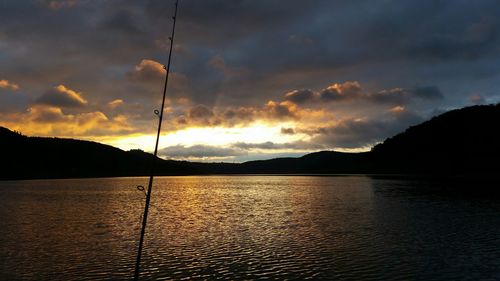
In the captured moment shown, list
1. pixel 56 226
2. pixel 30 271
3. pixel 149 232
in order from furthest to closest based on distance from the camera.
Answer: pixel 56 226
pixel 149 232
pixel 30 271

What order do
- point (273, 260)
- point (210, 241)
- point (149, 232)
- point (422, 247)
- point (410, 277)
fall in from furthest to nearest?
1. point (149, 232)
2. point (210, 241)
3. point (422, 247)
4. point (273, 260)
5. point (410, 277)

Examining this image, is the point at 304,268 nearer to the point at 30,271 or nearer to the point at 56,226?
the point at 30,271

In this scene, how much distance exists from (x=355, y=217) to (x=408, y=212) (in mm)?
10939

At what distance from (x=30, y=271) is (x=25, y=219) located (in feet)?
107

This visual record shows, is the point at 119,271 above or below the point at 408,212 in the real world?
below

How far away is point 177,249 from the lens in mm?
33375

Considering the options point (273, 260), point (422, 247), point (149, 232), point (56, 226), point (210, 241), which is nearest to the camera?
point (273, 260)

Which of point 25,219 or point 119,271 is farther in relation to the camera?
point 25,219

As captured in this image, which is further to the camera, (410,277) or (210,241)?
(210,241)

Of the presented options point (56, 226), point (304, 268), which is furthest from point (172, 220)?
point (304, 268)

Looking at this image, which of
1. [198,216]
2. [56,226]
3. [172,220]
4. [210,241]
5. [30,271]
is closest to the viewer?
[30,271]

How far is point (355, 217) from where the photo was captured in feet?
177

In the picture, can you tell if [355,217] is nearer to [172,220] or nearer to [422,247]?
[422,247]

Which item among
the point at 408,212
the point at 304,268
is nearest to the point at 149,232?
the point at 304,268
